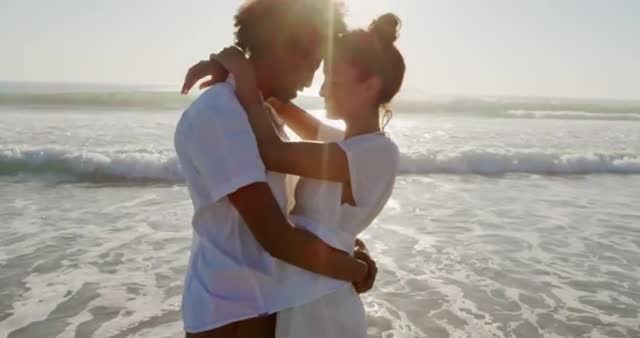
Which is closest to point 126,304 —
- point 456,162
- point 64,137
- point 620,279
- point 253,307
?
point 253,307

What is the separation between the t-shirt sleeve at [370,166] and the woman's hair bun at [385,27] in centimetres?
31

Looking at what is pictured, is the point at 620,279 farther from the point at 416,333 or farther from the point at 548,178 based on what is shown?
the point at 548,178

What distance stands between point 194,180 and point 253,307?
0.42 meters

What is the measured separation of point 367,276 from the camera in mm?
2113

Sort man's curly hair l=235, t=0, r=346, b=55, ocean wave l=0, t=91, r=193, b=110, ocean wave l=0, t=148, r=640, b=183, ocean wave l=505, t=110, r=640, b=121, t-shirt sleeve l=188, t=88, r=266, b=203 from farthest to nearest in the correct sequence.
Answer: ocean wave l=505, t=110, r=640, b=121
ocean wave l=0, t=91, r=193, b=110
ocean wave l=0, t=148, r=640, b=183
man's curly hair l=235, t=0, r=346, b=55
t-shirt sleeve l=188, t=88, r=266, b=203

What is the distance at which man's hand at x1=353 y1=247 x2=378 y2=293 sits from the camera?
2.10 meters

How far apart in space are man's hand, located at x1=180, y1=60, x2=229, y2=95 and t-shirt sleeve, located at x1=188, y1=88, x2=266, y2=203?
0.27 m

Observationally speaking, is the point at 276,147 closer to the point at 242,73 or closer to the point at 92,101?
the point at 242,73

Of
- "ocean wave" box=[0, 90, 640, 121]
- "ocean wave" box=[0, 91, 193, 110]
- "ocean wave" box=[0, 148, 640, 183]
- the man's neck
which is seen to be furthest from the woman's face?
"ocean wave" box=[0, 91, 193, 110]

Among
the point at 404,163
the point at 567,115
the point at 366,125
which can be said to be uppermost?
the point at 366,125

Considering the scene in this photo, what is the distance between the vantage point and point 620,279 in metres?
6.12

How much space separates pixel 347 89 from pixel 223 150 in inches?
22.3

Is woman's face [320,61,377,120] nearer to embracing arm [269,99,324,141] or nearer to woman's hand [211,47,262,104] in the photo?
woman's hand [211,47,262,104]

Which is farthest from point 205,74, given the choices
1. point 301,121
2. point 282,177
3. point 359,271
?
point 359,271
